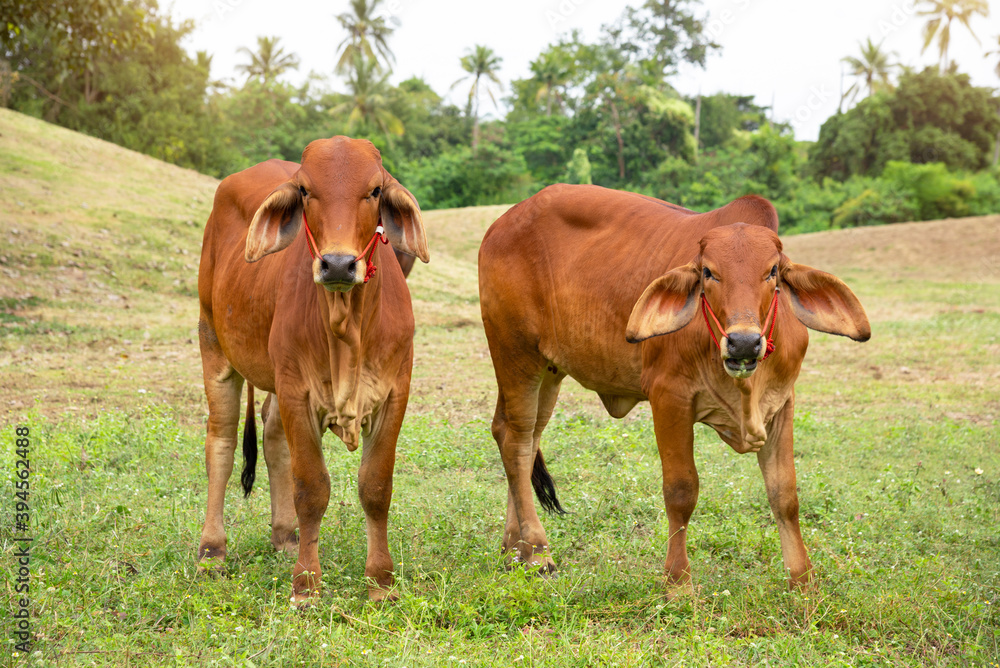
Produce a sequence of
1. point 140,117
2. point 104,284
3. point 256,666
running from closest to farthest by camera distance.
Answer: point 256,666, point 104,284, point 140,117

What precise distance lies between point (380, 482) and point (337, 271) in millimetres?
1062

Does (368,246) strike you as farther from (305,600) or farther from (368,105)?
(368,105)

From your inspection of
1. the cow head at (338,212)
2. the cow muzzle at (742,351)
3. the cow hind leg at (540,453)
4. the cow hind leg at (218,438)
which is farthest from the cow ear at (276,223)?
the cow muzzle at (742,351)

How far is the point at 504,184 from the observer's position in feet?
125

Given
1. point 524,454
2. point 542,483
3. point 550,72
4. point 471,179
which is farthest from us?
point 550,72

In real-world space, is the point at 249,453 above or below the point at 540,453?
below

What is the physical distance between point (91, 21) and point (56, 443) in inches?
308

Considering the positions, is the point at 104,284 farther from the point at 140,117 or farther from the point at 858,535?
the point at 140,117

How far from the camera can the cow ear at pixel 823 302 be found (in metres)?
3.66

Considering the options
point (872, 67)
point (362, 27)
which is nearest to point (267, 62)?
point (362, 27)

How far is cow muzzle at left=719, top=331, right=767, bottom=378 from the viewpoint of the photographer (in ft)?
10.8

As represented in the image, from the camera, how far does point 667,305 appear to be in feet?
12.0

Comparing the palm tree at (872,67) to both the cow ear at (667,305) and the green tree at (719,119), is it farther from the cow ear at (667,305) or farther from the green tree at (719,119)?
the cow ear at (667,305)

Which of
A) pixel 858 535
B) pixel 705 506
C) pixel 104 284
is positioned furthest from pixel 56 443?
pixel 104 284
